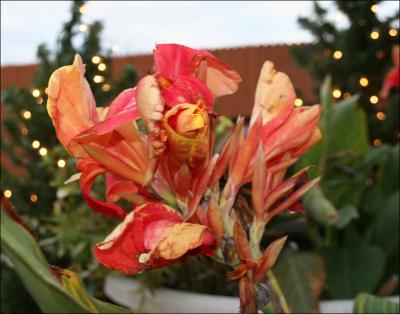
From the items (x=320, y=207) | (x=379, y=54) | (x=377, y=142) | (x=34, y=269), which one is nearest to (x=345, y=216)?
(x=320, y=207)

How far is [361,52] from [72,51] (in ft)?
3.55

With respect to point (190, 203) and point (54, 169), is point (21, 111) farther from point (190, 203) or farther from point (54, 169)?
point (190, 203)

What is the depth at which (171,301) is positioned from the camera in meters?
0.80

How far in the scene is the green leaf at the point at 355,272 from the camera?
0.99m

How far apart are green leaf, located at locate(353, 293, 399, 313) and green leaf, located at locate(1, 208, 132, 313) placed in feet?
0.98

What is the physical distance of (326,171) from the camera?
1078 mm

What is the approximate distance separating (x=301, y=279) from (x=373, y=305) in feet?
1.16

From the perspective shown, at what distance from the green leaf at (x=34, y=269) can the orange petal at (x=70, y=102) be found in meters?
0.08

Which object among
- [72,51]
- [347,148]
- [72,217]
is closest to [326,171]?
[347,148]

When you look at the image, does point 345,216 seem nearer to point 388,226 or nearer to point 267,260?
point 388,226

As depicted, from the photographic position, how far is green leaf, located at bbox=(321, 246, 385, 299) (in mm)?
990

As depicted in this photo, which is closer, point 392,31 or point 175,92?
point 175,92

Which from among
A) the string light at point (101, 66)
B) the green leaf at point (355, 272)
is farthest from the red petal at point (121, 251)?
the string light at point (101, 66)

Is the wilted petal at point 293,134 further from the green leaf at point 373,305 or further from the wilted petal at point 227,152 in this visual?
the green leaf at point 373,305
